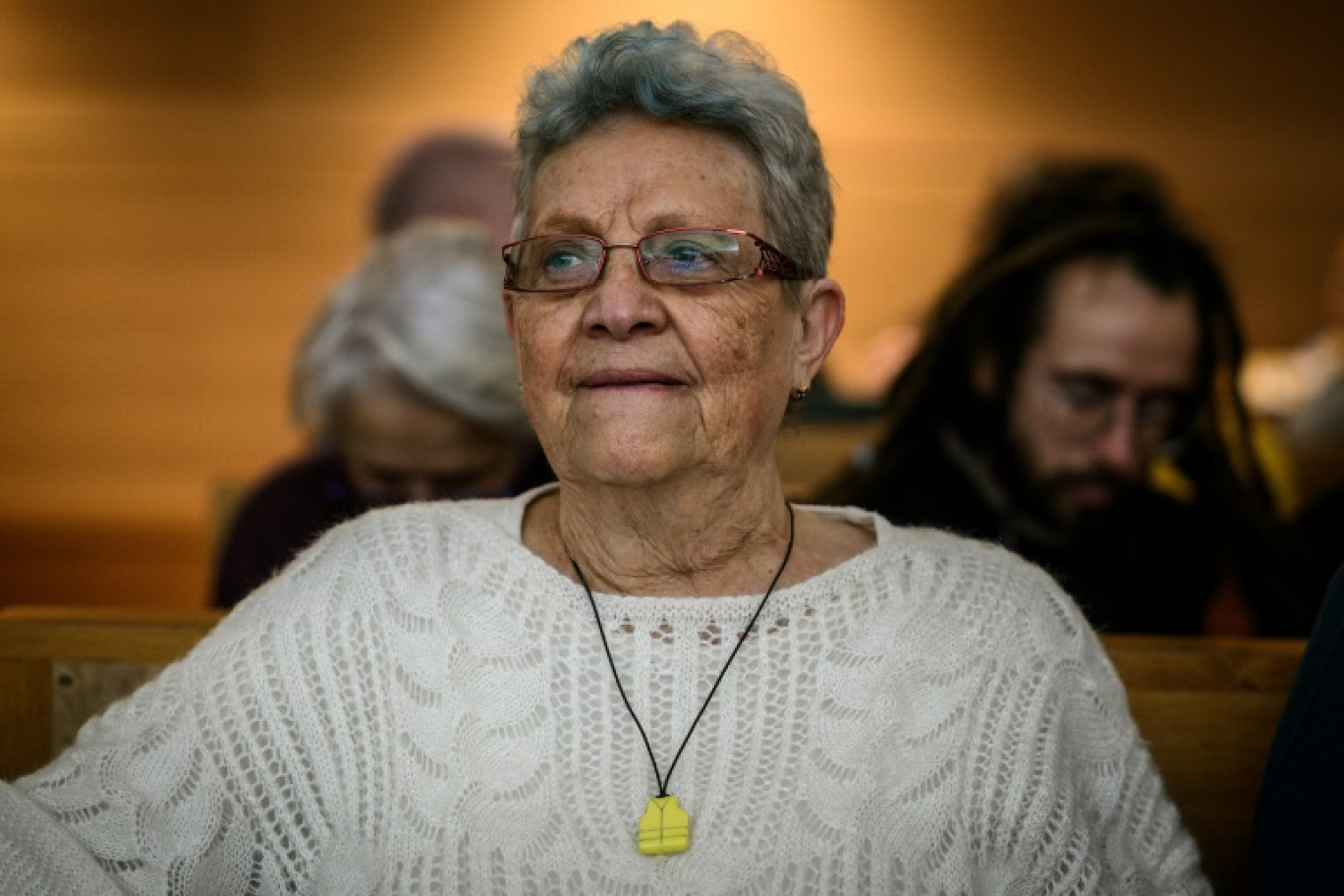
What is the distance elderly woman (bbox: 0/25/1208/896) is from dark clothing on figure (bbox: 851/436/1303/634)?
2.75 feet

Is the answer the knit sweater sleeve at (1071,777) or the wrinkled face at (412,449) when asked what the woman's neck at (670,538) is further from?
the wrinkled face at (412,449)

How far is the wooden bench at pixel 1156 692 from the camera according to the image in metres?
1.86

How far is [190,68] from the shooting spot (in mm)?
6324

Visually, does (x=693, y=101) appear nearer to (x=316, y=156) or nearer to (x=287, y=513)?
(x=287, y=513)

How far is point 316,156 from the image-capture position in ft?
21.0

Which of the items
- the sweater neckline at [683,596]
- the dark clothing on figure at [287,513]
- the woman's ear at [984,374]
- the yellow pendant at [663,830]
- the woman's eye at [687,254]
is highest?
the woman's eye at [687,254]

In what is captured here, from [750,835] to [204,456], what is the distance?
17.9ft

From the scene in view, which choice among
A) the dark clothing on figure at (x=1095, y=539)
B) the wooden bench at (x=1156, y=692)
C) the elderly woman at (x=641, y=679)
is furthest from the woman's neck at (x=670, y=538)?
the dark clothing on figure at (x=1095, y=539)

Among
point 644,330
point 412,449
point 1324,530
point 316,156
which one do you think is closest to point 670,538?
point 644,330

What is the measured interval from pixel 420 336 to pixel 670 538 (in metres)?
1.22

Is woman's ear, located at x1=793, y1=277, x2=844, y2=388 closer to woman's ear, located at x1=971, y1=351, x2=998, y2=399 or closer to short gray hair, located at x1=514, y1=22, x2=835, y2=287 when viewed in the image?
short gray hair, located at x1=514, y1=22, x2=835, y2=287

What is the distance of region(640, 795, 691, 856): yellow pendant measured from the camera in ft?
4.86

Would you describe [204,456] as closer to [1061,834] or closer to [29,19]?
[29,19]

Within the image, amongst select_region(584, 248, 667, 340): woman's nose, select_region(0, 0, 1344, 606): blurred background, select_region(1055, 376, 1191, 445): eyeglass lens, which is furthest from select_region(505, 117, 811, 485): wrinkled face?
select_region(0, 0, 1344, 606): blurred background
